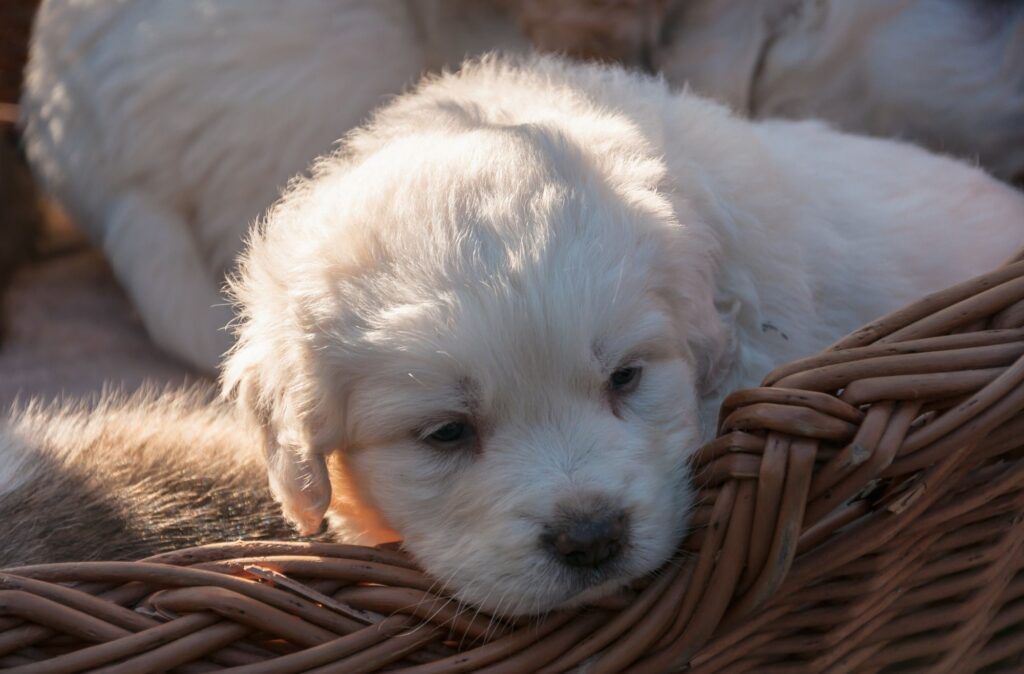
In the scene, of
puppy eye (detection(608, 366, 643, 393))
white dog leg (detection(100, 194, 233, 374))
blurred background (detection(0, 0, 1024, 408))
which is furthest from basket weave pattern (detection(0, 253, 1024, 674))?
white dog leg (detection(100, 194, 233, 374))

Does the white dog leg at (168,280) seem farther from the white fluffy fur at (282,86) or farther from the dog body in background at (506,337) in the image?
the dog body in background at (506,337)

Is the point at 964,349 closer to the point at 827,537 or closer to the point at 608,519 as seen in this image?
the point at 827,537

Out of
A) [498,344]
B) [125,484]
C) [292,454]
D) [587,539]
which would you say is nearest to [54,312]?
[125,484]

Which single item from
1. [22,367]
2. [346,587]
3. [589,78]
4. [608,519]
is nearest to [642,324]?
[608,519]

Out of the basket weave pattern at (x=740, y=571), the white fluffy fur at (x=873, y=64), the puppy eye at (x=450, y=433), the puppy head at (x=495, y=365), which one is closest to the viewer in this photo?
the basket weave pattern at (x=740, y=571)

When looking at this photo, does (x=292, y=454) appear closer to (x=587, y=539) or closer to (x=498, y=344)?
(x=498, y=344)

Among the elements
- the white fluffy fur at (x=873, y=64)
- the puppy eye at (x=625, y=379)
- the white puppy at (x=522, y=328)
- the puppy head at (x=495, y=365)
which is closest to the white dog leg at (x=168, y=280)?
the white puppy at (x=522, y=328)
